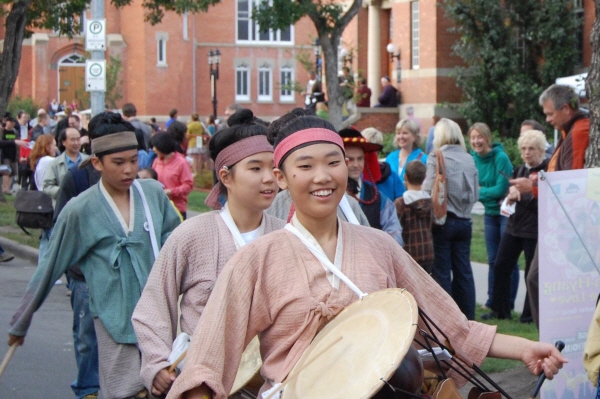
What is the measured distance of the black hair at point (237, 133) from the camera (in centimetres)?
454

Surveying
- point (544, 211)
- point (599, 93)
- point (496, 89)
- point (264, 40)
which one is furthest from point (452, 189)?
point (264, 40)

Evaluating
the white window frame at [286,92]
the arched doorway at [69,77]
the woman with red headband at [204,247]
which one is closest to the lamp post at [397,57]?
the woman with red headband at [204,247]

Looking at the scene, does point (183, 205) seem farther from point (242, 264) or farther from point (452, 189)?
point (242, 264)

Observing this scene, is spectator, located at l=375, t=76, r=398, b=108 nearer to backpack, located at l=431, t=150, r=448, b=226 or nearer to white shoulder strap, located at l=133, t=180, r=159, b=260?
backpack, located at l=431, t=150, r=448, b=226

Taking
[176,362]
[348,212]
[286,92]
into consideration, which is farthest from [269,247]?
[286,92]

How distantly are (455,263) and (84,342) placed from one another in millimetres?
4442

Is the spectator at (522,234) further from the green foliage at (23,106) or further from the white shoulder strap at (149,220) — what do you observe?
the green foliage at (23,106)

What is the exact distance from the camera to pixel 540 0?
26.7 m

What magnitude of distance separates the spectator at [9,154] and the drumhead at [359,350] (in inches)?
728

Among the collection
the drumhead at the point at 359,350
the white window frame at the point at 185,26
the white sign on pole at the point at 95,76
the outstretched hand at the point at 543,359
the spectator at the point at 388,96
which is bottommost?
the outstretched hand at the point at 543,359

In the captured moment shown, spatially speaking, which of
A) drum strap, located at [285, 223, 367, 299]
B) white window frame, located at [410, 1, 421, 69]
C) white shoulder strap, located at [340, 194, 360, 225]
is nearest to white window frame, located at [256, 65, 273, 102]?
white window frame, located at [410, 1, 421, 69]

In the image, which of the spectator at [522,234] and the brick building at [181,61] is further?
the brick building at [181,61]

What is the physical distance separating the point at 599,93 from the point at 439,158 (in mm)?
2433

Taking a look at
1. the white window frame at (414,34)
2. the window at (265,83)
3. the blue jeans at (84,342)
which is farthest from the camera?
the window at (265,83)
